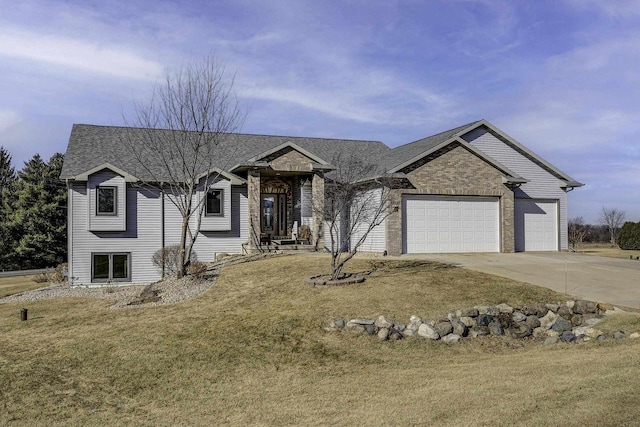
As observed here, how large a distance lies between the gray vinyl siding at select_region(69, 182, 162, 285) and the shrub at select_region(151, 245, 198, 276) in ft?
1.16

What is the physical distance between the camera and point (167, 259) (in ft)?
75.9

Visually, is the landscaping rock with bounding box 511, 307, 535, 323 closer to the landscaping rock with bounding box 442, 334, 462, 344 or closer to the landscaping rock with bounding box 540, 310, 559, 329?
the landscaping rock with bounding box 540, 310, 559, 329

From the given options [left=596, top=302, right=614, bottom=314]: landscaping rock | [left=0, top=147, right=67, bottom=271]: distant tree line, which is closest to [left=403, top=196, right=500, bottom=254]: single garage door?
[left=596, top=302, right=614, bottom=314]: landscaping rock

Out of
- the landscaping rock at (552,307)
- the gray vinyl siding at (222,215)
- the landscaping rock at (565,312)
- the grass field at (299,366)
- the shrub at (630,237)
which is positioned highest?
the gray vinyl siding at (222,215)

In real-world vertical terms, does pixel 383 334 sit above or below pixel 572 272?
below

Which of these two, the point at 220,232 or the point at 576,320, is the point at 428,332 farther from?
the point at 220,232

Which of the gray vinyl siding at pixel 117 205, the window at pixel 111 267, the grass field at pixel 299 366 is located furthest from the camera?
the window at pixel 111 267

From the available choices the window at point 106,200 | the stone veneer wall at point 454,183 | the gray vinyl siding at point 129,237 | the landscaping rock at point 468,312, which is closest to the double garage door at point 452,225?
the stone veneer wall at point 454,183

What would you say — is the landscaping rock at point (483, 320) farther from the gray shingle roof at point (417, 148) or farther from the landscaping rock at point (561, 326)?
the gray shingle roof at point (417, 148)

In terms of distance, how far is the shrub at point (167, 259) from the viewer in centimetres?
2308

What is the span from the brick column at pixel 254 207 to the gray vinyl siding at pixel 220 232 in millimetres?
1063

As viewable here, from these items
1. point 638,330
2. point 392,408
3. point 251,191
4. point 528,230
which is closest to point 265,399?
point 392,408

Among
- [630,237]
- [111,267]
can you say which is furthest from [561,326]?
[630,237]

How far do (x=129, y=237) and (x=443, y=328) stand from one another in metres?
16.1
